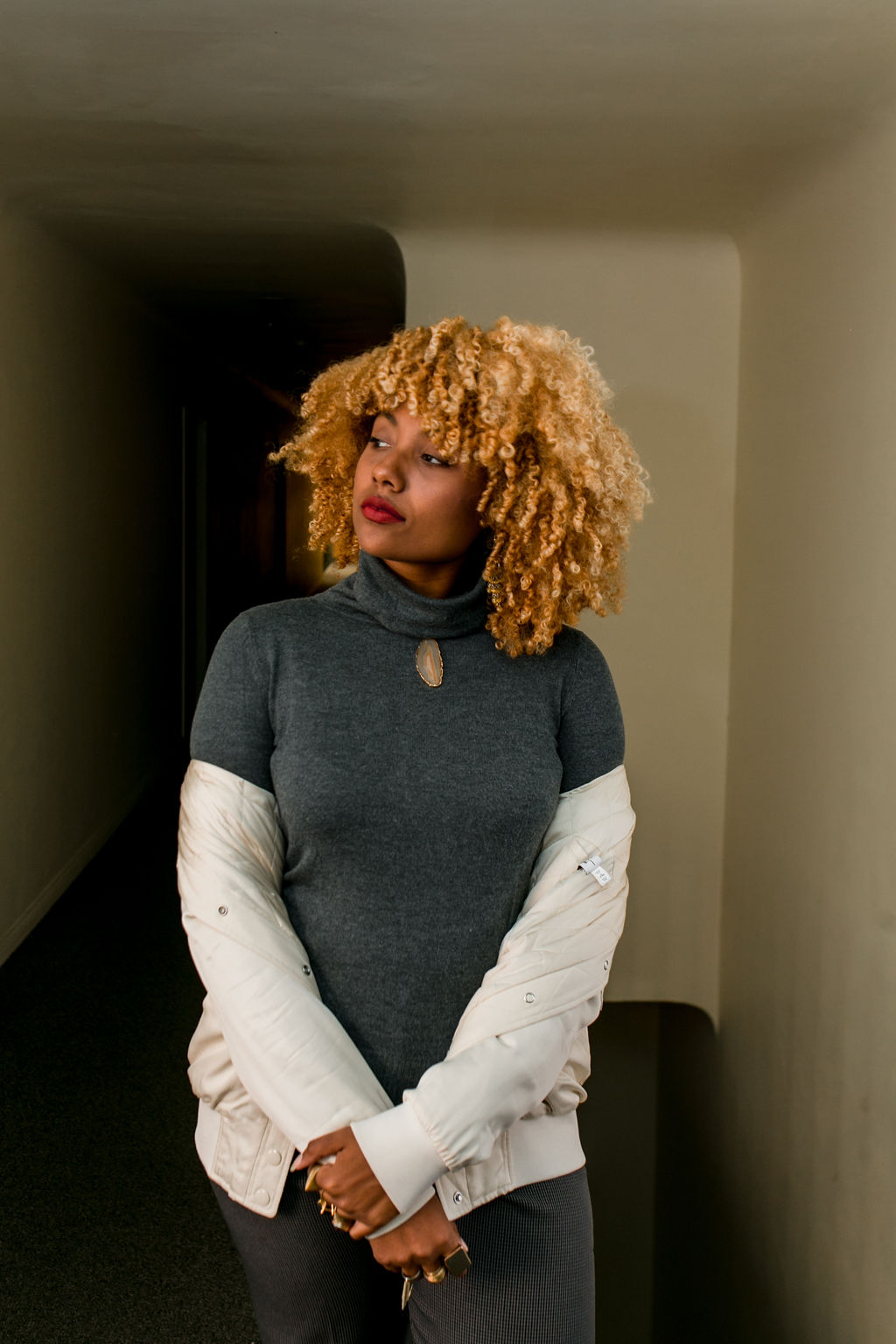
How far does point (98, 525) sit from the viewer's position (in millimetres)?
4371

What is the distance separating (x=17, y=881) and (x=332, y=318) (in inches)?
114

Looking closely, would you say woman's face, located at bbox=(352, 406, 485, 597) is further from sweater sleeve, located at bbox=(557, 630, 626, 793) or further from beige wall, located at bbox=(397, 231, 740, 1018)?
beige wall, located at bbox=(397, 231, 740, 1018)

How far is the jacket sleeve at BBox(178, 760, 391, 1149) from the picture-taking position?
118 centimetres

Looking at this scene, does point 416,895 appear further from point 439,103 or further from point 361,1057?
point 439,103

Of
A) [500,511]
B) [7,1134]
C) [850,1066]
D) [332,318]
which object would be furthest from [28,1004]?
[332,318]

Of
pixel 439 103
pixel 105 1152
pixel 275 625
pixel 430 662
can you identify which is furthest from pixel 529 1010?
pixel 105 1152

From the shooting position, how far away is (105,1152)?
2.62 meters

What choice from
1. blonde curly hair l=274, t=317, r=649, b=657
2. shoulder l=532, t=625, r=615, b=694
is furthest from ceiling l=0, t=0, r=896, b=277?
shoulder l=532, t=625, r=615, b=694

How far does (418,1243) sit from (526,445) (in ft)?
3.19

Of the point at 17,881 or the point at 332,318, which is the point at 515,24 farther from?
the point at 332,318

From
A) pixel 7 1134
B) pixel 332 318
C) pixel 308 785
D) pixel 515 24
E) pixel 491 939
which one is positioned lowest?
pixel 7 1134

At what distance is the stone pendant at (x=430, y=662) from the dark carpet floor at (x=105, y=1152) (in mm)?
1589

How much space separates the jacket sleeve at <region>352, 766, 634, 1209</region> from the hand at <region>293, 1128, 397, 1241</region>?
14mm

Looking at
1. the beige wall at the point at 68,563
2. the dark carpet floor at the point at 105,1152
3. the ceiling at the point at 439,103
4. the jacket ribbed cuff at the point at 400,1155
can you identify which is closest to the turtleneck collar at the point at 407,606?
Answer: the jacket ribbed cuff at the point at 400,1155
